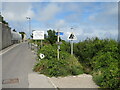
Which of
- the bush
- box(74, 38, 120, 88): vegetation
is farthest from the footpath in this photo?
the bush

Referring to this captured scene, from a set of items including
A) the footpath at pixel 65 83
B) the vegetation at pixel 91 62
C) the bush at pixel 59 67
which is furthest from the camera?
the bush at pixel 59 67

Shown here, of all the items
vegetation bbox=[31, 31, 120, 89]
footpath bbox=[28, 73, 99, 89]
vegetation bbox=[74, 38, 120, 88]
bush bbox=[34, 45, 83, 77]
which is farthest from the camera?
bush bbox=[34, 45, 83, 77]

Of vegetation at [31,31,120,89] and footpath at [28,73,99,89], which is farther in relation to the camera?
footpath at [28,73,99,89]

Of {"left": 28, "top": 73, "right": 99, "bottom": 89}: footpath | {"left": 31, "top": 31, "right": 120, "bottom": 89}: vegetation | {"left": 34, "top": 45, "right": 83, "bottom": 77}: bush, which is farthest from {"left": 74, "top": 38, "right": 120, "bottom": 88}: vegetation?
{"left": 34, "top": 45, "right": 83, "bottom": 77}: bush

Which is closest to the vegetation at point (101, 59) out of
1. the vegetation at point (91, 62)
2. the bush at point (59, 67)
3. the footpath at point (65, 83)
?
the vegetation at point (91, 62)

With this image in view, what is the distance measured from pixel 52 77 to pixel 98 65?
8.37 feet

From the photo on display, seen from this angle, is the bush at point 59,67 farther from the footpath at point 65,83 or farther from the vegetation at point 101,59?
the vegetation at point 101,59

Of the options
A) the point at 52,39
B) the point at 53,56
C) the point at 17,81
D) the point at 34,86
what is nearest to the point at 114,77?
the point at 34,86

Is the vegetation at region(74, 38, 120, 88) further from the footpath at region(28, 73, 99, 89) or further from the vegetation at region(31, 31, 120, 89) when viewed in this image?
the footpath at region(28, 73, 99, 89)

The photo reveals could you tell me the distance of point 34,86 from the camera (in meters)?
8.00

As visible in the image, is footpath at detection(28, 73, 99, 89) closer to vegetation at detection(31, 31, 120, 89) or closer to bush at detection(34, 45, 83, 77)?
vegetation at detection(31, 31, 120, 89)

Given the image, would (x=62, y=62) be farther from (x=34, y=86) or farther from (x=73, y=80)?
(x=34, y=86)

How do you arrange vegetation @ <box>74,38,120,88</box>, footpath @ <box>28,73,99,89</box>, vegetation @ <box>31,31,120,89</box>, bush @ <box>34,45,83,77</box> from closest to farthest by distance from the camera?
vegetation @ <box>74,38,120,88</box>, vegetation @ <box>31,31,120,89</box>, footpath @ <box>28,73,99,89</box>, bush @ <box>34,45,83,77</box>

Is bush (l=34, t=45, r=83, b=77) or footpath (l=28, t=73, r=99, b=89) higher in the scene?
bush (l=34, t=45, r=83, b=77)
